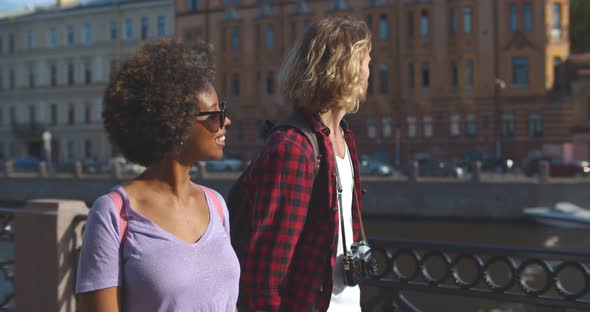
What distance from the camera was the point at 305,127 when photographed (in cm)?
221

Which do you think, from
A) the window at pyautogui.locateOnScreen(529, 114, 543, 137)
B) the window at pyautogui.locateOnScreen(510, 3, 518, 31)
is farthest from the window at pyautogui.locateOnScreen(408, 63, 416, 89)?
the window at pyautogui.locateOnScreen(529, 114, 543, 137)

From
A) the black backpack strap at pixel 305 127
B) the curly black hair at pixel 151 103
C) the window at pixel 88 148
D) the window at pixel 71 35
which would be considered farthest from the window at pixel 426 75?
the curly black hair at pixel 151 103

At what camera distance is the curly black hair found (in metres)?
1.84

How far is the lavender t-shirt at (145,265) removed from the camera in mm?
1648

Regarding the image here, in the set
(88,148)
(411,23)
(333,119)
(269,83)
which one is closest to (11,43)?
(88,148)

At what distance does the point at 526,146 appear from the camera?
1359 inches

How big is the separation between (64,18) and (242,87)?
56.4 feet

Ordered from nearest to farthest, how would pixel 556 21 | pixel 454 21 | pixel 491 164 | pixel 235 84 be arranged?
1. pixel 491 164
2. pixel 556 21
3. pixel 454 21
4. pixel 235 84

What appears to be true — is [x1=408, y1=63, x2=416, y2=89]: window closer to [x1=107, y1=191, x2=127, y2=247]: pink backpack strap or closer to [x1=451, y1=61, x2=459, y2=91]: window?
[x1=451, y1=61, x2=459, y2=91]: window

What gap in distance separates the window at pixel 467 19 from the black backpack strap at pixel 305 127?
36293mm

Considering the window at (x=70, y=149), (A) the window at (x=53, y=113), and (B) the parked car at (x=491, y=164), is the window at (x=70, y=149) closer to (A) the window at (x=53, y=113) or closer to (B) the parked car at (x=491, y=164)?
(A) the window at (x=53, y=113)

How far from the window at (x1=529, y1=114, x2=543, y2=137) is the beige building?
25.8 metres

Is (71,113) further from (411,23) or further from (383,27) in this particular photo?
(411,23)

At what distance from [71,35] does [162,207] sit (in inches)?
2064
